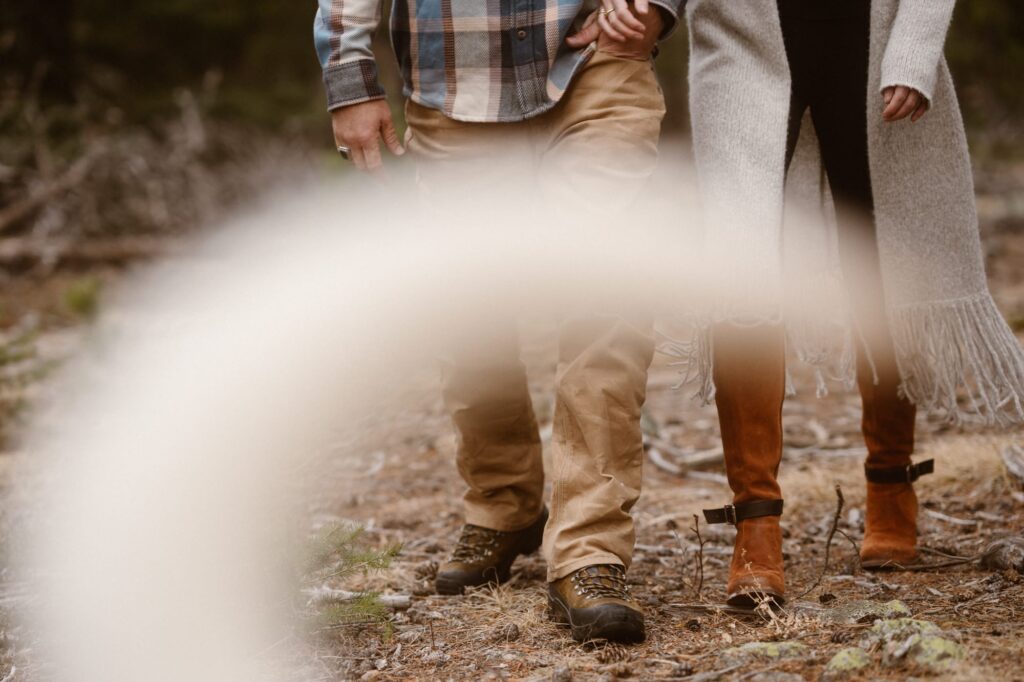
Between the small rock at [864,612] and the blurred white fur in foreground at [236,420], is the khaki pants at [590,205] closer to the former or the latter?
the blurred white fur in foreground at [236,420]

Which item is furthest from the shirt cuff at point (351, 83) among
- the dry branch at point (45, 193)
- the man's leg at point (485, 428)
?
the dry branch at point (45, 193)

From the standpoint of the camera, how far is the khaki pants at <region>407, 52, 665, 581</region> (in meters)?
2.38

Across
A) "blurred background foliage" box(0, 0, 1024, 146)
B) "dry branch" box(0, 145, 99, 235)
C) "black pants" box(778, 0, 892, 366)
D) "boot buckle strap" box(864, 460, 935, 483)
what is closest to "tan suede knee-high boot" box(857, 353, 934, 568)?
"boot buckle strap" box(864, 460, 935, 483)

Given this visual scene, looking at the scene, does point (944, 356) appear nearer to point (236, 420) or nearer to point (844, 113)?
point (844, 113)

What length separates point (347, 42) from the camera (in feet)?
8.39

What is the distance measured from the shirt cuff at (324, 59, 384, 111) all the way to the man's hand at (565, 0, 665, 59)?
49cm

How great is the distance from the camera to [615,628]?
7.23 ft

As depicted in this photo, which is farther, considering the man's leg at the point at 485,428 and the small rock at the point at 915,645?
the man's leg at the point at 485,428

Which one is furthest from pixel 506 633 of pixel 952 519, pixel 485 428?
pixel 952 519

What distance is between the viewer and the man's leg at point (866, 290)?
2.55 metres

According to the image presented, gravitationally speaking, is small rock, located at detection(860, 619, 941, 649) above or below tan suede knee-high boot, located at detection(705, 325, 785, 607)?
below

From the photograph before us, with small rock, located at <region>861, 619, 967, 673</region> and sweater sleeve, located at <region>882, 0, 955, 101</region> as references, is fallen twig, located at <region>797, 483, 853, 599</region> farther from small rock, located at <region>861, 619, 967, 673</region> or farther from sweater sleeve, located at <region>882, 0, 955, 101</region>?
sweater sleeve, located at <region>882, 0, 955, 101</region>

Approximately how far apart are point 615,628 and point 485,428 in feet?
2.39

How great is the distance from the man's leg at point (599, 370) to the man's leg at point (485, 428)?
11.7 inches
